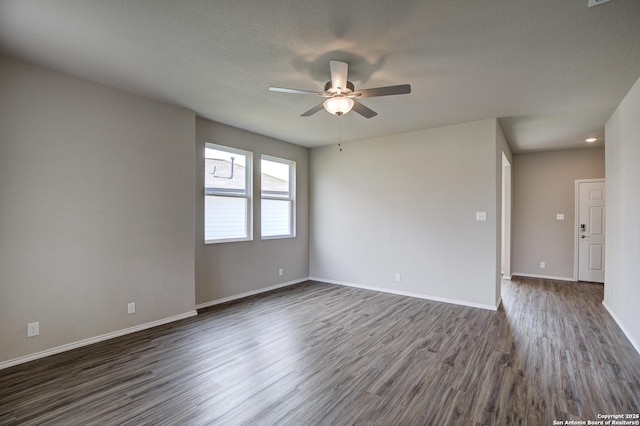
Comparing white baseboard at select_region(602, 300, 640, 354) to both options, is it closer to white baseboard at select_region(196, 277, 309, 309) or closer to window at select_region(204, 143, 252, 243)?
white baseboard at select_region(196, 277, 309, 309)

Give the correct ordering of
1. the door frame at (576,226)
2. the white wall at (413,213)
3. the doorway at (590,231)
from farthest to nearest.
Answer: the door frame at (576,226)
the doorway at (590,231)
the white wall at (413,213)

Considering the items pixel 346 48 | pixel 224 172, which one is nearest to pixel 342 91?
pixel 346 48

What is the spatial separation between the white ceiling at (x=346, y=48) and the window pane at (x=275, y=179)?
1.70 m

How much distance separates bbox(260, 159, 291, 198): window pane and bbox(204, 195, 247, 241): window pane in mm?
592

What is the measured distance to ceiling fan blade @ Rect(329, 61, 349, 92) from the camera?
2.50 m

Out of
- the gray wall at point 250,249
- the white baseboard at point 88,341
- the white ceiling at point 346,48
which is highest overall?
the white ceiling at point 346,48

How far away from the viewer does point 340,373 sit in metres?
2.58

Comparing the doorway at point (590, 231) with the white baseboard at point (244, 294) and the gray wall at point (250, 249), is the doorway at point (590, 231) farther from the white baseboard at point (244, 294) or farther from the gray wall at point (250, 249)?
the white baseboard at point (244, 294)

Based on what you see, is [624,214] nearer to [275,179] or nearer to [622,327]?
[622,327]

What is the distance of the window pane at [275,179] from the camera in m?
5.45

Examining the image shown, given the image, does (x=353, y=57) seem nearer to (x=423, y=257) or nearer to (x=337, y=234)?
(x=423, y=257)

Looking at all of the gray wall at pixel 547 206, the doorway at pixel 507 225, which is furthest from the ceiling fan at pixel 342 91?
the gray wall at pixel 547 206

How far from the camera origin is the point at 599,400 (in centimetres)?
222

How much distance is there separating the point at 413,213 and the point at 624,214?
2500 mm
